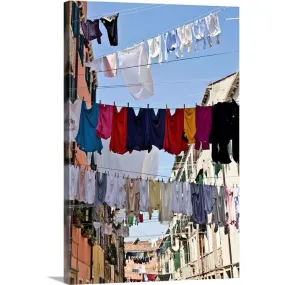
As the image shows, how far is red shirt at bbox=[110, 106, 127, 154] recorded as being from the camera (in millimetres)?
14078

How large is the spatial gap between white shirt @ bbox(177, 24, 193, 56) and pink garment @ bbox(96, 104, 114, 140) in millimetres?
1446

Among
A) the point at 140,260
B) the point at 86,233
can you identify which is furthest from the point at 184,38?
the point at 140,260

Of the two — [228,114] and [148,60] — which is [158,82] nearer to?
[148,60]

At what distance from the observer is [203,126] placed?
48.0ft

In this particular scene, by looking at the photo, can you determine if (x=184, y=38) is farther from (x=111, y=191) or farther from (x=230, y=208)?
(x=230, y=208)

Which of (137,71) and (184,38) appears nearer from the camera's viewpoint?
(137,71)

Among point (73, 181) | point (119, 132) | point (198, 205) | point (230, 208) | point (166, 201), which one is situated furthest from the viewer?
point (230, 208)

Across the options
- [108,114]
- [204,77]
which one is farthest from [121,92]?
[204,77]

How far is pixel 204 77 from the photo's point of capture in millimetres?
14438

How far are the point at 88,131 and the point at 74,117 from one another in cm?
35

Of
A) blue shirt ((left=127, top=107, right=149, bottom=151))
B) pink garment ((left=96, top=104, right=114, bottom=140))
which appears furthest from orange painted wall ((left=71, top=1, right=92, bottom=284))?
blue shirt ((left=127, top=107, right=149, bottom=151))

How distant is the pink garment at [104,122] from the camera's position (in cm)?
1395

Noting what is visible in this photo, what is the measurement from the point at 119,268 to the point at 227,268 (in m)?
1.72

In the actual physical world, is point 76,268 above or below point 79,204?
below
